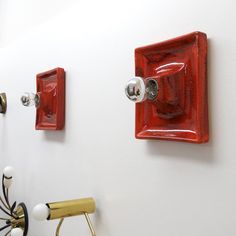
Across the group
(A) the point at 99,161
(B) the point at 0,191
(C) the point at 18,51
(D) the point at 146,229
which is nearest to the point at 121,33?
(A) the point at 99,161

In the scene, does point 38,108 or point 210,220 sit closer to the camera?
point 210,220

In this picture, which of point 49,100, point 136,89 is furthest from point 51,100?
point 136,89

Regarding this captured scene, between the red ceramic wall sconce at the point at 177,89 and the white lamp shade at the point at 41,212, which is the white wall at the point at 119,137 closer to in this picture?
the red ceramic wall sconce at the point at 177,89

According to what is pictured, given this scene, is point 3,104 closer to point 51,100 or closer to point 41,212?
point 51,100

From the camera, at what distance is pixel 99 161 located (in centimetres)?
65

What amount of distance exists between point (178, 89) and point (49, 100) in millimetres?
450

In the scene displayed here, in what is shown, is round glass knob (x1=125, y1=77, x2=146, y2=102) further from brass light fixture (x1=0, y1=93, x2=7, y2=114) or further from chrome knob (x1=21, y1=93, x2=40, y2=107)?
brass light fixture (x1=0, y1=93, x2=7, y2=114)

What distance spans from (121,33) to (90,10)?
14cm

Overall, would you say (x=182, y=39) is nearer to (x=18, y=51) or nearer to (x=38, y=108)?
(x=38, y=108)

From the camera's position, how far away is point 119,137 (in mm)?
594

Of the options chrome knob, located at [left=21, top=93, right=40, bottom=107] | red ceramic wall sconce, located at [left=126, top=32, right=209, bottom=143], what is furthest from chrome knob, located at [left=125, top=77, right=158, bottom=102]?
chrome knob, located at [left=21, top=93, right=40, bottom=107]

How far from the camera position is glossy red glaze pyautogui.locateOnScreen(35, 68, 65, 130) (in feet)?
2.52

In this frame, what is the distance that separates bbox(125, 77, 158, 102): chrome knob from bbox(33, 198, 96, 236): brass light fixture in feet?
0.96

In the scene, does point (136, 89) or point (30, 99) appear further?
point (30, 99)
